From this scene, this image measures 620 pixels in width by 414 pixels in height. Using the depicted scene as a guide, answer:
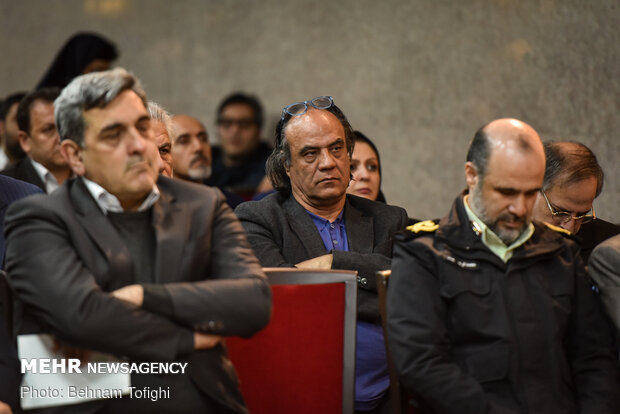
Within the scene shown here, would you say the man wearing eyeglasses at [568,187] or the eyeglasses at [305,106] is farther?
the eyeglasses at [305,106]

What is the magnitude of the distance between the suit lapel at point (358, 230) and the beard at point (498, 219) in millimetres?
719

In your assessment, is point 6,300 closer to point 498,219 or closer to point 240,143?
point 498,219

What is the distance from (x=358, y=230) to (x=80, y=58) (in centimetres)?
359

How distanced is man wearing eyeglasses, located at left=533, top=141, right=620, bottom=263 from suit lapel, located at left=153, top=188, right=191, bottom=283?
1.45 metres

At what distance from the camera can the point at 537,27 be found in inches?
167

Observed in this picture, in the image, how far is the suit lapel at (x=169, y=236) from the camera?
209cm

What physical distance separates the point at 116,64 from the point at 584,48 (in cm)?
388

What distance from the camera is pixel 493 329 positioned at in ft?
6.98

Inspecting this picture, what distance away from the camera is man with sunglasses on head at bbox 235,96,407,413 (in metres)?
2.69

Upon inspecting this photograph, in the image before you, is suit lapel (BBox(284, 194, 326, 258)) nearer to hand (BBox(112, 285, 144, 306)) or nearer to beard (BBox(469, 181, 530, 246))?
beard (BBox(469, 181, 530, 246))

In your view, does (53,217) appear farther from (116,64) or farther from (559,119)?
(116,64)

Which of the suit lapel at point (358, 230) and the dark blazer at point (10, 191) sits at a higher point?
the dark blazer at point (10, 191)

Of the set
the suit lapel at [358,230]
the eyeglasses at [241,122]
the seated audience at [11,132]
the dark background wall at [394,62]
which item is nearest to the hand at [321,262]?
the suit lapel at [358,230]

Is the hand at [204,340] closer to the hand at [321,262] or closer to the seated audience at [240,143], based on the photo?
the hand at [321,262]
